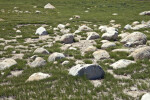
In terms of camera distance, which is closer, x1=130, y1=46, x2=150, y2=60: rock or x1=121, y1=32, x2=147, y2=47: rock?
x1=130, y1=46, x2=150, y2=60: rock

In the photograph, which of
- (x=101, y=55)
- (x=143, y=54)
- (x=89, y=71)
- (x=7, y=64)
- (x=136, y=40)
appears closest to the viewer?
(x=89, y=71)

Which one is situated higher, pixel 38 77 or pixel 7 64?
pixel 38 77

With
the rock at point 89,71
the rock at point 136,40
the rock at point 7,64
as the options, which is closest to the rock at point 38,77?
the rock at point 89,71

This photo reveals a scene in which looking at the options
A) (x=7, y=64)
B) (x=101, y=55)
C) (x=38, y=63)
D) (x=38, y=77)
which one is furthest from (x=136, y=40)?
(x=7, y=64)

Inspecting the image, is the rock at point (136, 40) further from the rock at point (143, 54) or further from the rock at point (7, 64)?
the rock at point (7, 64)

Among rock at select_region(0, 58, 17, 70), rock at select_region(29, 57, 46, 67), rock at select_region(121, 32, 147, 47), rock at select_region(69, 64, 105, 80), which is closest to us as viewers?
rock at select_region(69, 64, 105, 80)

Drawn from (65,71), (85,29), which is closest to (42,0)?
(85,29)

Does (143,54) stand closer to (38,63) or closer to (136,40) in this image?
(136,40)

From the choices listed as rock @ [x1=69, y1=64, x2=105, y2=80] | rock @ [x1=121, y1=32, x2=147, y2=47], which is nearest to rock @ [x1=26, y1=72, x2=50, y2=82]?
rock @ [x1=69, y1=64, x2=105, y2=80]

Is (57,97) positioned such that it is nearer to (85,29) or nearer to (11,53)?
(11,53)

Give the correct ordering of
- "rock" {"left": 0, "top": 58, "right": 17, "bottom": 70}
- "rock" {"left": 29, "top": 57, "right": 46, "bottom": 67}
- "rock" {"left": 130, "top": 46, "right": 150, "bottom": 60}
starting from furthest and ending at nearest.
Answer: "rock" {"left": 130, "top": 46, "right": 150, "bottom": 60} < "rock" {"left": 29, "top": 57, "right": 46, "bottom": 67} < "rock" {"left": 0, "top": 58, "right": 17, "bottom": 70}

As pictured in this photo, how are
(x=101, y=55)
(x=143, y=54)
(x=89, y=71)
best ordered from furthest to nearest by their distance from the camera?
(x=101, y=55)
(x=143, y=54)
(x=89, y=71)

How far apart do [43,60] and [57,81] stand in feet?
8.45

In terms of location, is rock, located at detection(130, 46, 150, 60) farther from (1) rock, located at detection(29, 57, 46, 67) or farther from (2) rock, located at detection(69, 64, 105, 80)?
(1) rock, located at detection(29, 57, 46, 67)
